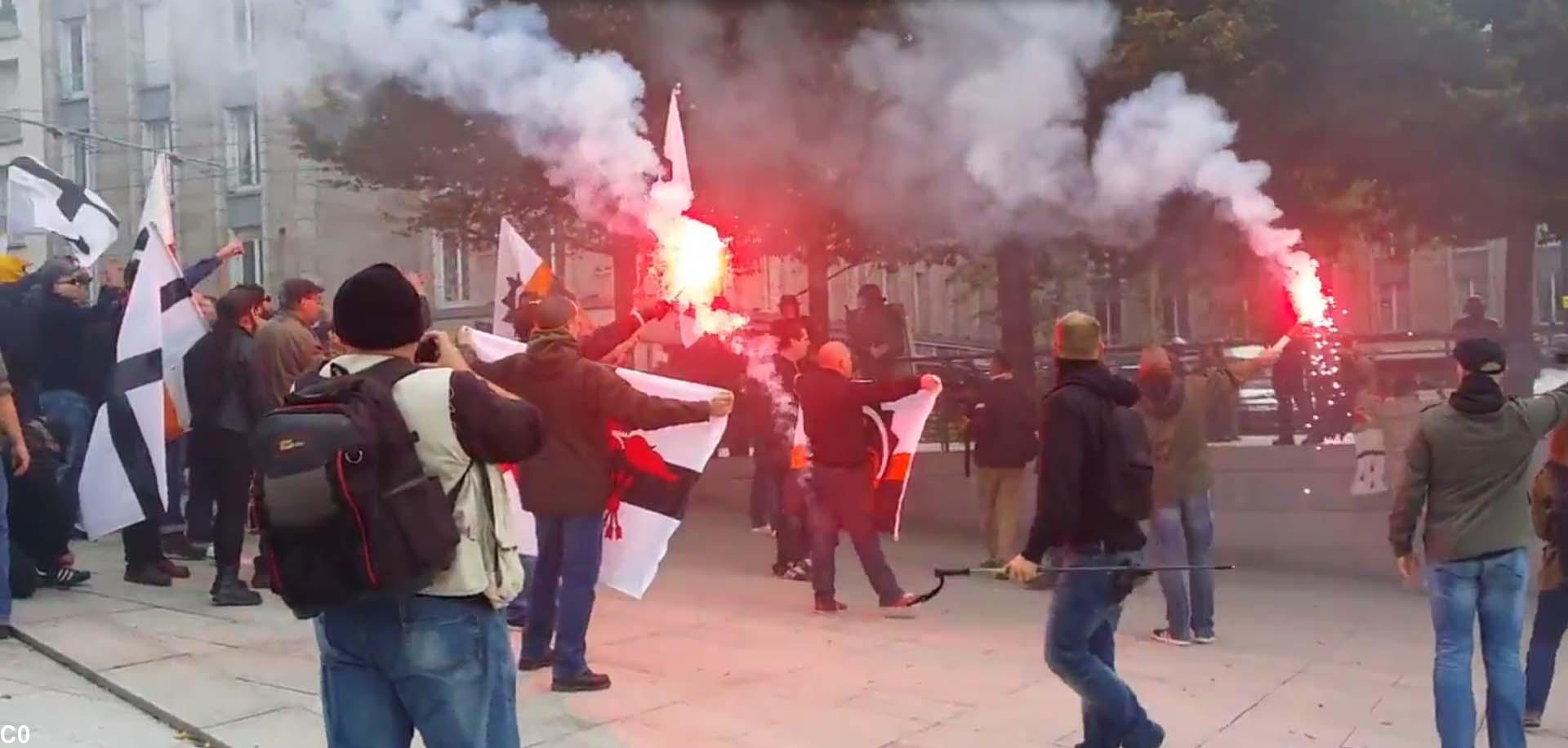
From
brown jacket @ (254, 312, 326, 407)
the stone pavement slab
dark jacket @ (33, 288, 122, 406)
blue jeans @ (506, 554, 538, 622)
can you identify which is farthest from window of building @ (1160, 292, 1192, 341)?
the stone pavement slab

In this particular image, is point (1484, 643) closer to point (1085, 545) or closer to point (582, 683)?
point (1085, 545)

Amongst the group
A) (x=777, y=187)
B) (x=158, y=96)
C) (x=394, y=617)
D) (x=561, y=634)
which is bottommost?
(x=561, y=634)

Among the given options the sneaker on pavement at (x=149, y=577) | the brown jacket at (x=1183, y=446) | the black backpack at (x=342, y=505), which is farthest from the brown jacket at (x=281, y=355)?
the brown jacket at (x=1183, y=446)

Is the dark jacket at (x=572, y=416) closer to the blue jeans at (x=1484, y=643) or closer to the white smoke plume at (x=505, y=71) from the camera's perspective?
the blue jeans at (x=1484, y=643)

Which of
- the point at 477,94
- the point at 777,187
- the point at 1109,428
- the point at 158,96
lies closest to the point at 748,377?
the point at 777,187

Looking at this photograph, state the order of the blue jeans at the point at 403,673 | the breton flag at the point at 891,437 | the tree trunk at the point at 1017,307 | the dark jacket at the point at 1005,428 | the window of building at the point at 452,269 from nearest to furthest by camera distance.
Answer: the blue jeans at the point at 403,673, the breton flag at the point at 891,437, the dark jacket at the point at 1005,428, the tree trunk at the point at 1017,307, the window of building at the point at 452,269

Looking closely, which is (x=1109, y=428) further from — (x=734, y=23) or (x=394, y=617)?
(x=734, y=23)

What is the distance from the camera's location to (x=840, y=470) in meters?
8.48

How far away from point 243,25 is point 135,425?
3217 millimetres

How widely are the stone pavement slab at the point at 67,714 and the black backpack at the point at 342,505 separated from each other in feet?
8.01

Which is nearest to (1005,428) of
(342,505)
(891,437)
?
(891,437)

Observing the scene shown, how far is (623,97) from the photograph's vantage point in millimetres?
9516

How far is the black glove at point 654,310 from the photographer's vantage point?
23.7 ft

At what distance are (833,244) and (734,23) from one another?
338cm
